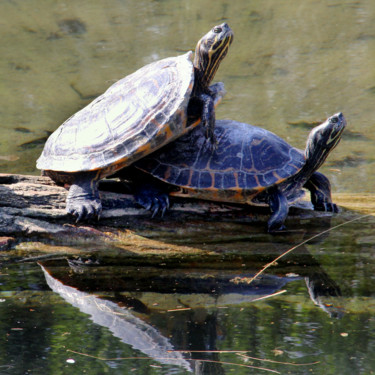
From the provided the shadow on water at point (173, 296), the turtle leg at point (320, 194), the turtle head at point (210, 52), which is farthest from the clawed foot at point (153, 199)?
the turtle leg at point (320, 194)

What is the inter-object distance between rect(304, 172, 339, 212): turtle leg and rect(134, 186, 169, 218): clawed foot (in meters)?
1.49

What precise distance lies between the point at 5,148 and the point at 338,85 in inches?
230

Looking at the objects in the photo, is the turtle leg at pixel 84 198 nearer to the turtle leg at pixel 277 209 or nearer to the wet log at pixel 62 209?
the wet log at pixel 62 209

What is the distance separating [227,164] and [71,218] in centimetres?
141

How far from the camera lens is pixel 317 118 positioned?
8914 mm

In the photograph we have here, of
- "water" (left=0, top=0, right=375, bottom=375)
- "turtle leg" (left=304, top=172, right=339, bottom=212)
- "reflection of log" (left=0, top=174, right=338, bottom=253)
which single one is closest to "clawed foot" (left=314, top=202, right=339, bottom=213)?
"turtle leg" (left=304, top=172, right=339, bottom=212)

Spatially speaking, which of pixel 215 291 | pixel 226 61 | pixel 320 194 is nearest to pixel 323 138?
pixel 320 194

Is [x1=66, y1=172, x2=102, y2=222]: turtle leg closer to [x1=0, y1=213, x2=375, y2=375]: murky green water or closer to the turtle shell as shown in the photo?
[x1=0, y1=213, x2=375, y2=375]: murky green water

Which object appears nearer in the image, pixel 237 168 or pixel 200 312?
pixel 200 312

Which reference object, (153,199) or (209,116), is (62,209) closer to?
(153,199)

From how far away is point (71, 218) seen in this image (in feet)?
15.0

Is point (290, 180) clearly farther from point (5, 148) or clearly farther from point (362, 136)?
point (5, 148)

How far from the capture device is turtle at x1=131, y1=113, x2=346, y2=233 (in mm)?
4754

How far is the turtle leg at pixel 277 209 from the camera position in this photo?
4758mm
